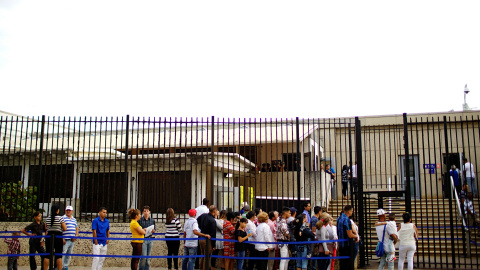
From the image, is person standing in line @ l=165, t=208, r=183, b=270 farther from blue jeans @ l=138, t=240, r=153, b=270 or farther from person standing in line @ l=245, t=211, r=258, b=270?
person standing in line @ l=245, t=211, r=258, b=270

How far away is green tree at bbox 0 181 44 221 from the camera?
1217 cm

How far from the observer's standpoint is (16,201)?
39.8 ft

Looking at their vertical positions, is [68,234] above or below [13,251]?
above

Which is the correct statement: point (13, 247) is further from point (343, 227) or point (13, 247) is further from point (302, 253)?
point (343, 227)

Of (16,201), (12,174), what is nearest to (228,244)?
(16,201)

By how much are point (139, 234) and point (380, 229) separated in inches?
206

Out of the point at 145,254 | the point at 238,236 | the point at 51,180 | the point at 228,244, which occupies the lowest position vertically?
the point at 145,254

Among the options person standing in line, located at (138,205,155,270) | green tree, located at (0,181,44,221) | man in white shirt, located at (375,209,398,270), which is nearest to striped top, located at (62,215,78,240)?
person standing in line, located at (138,205,155,270)

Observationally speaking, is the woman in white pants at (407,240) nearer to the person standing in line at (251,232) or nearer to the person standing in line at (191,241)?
the person standing in line at (251,232)

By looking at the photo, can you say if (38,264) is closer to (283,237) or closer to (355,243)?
(283,237)

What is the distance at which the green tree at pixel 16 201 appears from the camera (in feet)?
39.9

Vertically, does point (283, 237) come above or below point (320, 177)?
below

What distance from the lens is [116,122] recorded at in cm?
1184

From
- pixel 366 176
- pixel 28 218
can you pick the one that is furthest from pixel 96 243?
pixel 366 176
